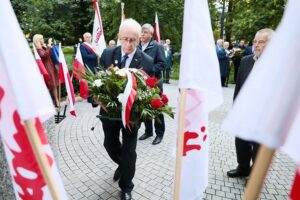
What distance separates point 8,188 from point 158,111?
1772 millimetres

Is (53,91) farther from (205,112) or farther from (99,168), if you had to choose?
(205,112)

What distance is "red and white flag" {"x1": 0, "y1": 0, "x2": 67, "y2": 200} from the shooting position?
1.40m

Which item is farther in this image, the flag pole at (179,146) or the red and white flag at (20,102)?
the flag pole at (179,146)

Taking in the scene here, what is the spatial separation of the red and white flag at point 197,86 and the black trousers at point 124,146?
3.89 feet

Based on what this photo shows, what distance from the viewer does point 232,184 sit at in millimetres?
4270

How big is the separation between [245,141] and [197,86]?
2.44 metres

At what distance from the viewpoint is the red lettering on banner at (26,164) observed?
5.58 feet

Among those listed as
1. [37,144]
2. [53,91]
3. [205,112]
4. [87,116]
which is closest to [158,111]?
[205,112]

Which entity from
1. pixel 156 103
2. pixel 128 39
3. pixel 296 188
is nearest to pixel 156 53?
pixel 128 39

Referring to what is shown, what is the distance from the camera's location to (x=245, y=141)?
4.14m

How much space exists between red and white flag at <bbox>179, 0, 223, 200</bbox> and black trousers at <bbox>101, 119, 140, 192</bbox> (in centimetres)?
118

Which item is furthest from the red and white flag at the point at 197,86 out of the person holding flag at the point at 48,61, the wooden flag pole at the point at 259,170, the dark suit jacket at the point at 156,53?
the person holding flag at the point at 48,61

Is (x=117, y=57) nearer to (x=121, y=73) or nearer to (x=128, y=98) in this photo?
(x=121, y=73)

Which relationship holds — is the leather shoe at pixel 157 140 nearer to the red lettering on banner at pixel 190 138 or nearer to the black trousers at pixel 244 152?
the black trousers at pixel 244 152
